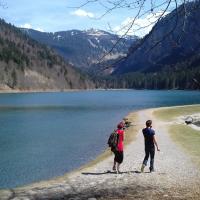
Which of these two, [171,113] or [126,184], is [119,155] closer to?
[126,184]

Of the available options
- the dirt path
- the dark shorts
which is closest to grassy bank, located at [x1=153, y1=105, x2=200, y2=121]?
the dirt path

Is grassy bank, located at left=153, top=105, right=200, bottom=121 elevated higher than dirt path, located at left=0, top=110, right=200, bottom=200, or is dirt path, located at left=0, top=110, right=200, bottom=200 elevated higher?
dirt path, located at left=0, top=110, right=200, bottom=200

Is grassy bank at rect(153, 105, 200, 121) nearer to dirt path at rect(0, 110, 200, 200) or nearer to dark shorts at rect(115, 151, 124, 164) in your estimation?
dirt path at rect(0, 110, 200, 200)

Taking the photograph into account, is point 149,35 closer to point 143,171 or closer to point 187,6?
point 187,6

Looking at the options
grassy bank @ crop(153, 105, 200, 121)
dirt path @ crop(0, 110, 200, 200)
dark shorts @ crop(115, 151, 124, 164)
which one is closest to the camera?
dirt path @ crop(0, 110, 200, 200)

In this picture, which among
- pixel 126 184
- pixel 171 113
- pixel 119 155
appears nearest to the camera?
pixel 126 184

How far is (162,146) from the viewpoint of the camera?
3566 centimetres

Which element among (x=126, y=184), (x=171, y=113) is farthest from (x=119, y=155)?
(x=171, y=113)

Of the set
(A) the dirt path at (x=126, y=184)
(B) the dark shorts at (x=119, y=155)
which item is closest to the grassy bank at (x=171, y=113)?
(A) the dirt path at (x=126, y=184)

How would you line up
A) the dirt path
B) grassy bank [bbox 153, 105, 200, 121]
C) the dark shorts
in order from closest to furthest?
the dirt path < the dark shorts < grassy bank [bbox 153, 105, 200, 121]

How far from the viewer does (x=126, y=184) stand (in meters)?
20.0

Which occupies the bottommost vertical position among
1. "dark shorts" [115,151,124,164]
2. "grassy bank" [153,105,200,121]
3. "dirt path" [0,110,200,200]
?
"grassy bank" [153,105,200,121]

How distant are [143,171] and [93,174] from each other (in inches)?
98.5

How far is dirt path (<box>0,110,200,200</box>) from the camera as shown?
17.8 meters
